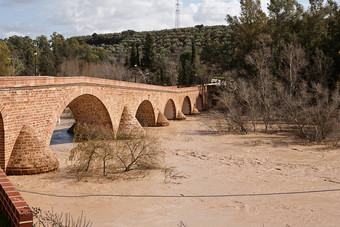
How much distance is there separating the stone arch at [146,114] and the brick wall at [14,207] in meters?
20.2

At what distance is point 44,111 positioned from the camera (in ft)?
41.9

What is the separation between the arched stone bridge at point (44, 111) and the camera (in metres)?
11.1

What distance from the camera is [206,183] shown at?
1148cm

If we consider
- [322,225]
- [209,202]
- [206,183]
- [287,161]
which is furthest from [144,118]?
[322,225]

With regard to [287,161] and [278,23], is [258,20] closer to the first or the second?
[278,23]

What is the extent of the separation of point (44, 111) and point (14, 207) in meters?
8.50

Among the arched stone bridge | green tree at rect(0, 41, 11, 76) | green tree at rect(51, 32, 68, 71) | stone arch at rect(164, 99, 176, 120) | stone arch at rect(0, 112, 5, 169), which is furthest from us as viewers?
green tree at rect(51, 32, 68, 71)

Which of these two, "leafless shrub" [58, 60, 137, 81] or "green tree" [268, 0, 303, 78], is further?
"leafless shrub" [58, 60, 137, 81]

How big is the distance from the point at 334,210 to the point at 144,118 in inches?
724

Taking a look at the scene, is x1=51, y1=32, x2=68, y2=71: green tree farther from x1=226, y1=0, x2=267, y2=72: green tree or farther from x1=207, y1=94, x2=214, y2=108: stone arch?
x1=226, y1=0, x2=267, y2=72: green tree

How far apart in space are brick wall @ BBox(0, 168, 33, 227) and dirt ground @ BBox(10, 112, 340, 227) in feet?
10.3

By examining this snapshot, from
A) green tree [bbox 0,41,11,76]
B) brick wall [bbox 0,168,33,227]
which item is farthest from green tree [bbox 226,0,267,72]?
brick wall [bbox 0,168,33,227]

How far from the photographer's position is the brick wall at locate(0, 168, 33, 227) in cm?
455

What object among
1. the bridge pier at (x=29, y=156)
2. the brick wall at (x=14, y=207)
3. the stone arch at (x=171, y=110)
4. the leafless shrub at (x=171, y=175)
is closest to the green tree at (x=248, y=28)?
the stone arch at (x=171, y=110)
